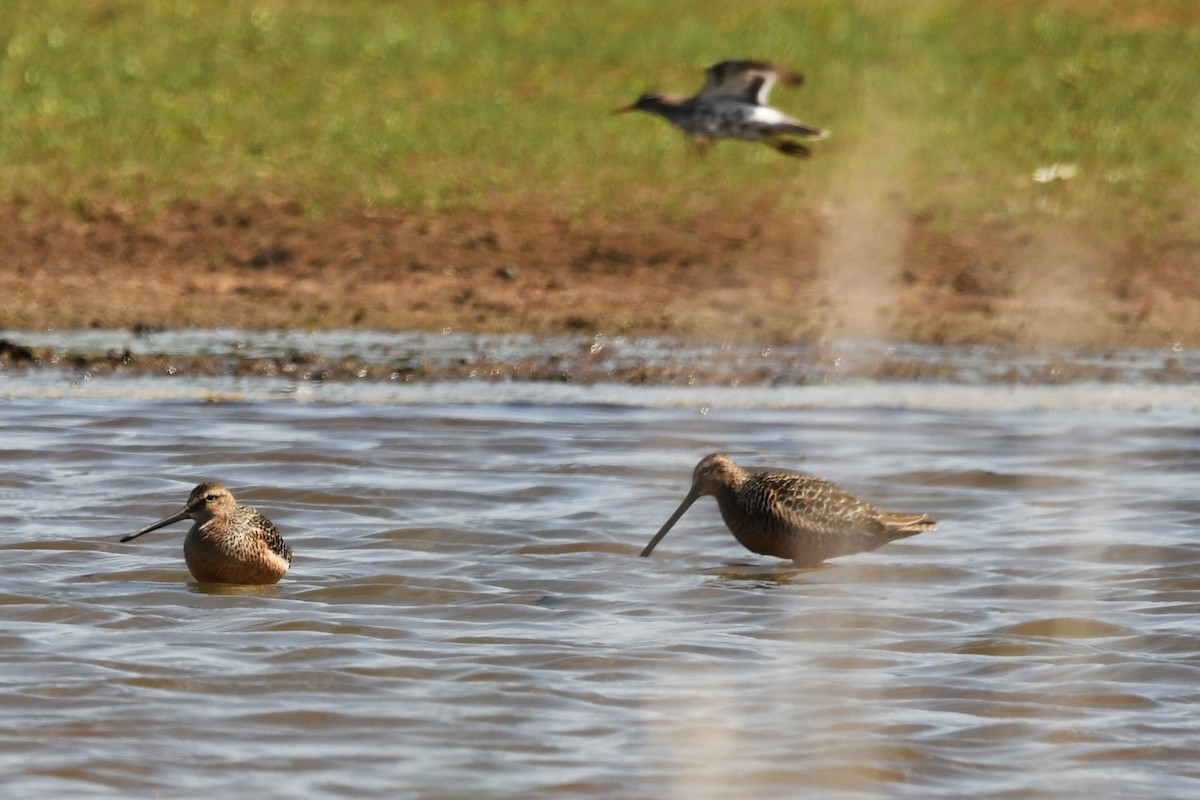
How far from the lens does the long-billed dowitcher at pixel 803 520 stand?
33.7ft

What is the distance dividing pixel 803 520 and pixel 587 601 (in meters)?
1.29

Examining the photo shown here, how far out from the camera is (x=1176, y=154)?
69.2 ft

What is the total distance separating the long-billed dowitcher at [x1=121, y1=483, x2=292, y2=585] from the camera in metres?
9.38

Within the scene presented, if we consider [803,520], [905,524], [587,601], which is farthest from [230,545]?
[905,524]

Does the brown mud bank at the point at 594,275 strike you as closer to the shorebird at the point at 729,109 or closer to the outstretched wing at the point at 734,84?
the shorebird at the point at 729,109

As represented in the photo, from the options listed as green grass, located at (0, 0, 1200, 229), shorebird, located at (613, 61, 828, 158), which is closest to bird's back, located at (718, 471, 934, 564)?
shorebird, located at (613, 61, 828, 158)

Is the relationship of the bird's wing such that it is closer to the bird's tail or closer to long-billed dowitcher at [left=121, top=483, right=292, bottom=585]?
the bird's tail

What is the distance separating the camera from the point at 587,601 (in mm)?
9453

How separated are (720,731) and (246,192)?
1238cm

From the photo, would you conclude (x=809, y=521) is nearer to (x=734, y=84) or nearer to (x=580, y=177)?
(x=734, y=84)

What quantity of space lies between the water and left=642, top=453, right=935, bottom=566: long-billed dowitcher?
0.14 m

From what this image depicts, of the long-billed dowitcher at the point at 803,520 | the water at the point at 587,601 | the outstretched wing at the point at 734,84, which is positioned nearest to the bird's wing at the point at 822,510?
the long-billed dowitcher at the point at 803,520

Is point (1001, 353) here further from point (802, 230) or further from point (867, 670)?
point (867, 670)

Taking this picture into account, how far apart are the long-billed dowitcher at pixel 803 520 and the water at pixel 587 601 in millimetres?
141
